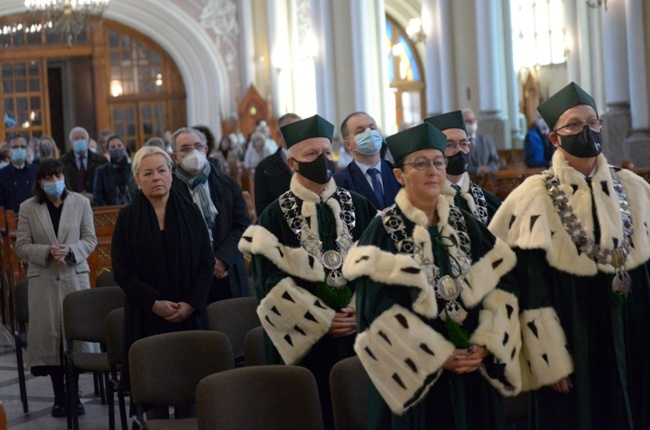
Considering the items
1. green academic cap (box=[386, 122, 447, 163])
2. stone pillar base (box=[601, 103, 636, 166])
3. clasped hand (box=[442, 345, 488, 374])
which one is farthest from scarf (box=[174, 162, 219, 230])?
stone pillar base (box=[601, 103, 636, 166])

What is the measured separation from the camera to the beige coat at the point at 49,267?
7086 mm

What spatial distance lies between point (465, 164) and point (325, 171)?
0.78 meters

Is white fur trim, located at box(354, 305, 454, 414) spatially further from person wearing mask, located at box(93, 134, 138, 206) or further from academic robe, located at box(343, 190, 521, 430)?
person wearing mask, located at box(93, 134, 138, 206)

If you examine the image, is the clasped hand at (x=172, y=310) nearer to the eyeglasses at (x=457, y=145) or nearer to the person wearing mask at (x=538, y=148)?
the eyeglasses at (x=457, y=145)

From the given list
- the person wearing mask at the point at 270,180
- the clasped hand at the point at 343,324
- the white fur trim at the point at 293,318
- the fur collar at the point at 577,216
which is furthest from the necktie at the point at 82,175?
the fur collar at the point at 577,216

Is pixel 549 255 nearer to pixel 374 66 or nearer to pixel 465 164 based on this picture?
pixel 465 164

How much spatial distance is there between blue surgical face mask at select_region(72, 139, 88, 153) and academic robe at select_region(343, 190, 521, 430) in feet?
27.2

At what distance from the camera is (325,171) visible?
471cm

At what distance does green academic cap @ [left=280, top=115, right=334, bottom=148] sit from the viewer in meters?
4.78

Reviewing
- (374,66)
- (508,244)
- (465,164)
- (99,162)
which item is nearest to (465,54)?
(374,66)

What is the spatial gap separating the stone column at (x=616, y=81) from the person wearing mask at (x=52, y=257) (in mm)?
7828

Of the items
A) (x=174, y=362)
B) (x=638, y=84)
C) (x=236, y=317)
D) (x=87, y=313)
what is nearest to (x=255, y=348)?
(x=174, y=362)

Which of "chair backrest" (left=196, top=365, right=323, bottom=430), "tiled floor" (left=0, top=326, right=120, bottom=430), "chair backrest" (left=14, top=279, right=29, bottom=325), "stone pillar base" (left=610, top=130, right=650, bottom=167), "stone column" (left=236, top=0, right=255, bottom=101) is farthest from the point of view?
"stone column" (left=236, top=0, right=255, bottom=101)

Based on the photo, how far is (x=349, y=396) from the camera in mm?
4148
